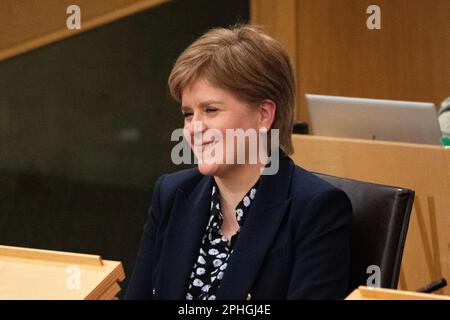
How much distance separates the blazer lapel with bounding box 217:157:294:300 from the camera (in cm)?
165

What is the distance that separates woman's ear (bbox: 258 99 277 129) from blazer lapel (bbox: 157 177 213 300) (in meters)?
0.17

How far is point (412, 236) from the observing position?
2.52 m

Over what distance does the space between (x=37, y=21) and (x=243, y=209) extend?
2.02m

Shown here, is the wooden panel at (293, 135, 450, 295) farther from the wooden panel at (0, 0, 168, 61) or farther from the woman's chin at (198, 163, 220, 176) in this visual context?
the wooden panel at (0, 0, 168, 61)

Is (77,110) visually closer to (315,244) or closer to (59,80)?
(59,80)

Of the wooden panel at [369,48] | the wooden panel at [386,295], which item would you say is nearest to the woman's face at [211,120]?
the wooden panel at [386,295]

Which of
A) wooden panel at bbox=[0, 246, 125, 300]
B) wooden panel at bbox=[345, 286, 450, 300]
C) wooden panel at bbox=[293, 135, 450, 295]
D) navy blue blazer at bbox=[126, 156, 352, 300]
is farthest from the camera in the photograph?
wooden panel at bbox=[293, 135, 450, 295]

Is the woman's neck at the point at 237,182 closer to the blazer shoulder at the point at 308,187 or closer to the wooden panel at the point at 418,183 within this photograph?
the blazer shoulder at the point at 308,187

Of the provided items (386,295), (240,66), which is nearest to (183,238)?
(240,66)

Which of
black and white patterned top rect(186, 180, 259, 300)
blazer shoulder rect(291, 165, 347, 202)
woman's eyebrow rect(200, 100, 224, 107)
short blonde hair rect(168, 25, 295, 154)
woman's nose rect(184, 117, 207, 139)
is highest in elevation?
short blonde hair rect(168, 25, 295, 154)

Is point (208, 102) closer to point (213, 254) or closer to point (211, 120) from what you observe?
point (211, 120)

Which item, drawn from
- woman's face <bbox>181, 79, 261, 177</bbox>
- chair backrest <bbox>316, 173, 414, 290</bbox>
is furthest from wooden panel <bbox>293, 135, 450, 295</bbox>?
woman's face <bbox>181, 79, 261, 177</bbox>

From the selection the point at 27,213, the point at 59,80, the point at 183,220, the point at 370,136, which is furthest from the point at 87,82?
the point at 183,220

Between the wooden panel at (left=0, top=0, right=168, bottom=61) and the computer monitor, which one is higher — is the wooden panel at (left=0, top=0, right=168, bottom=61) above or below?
above
